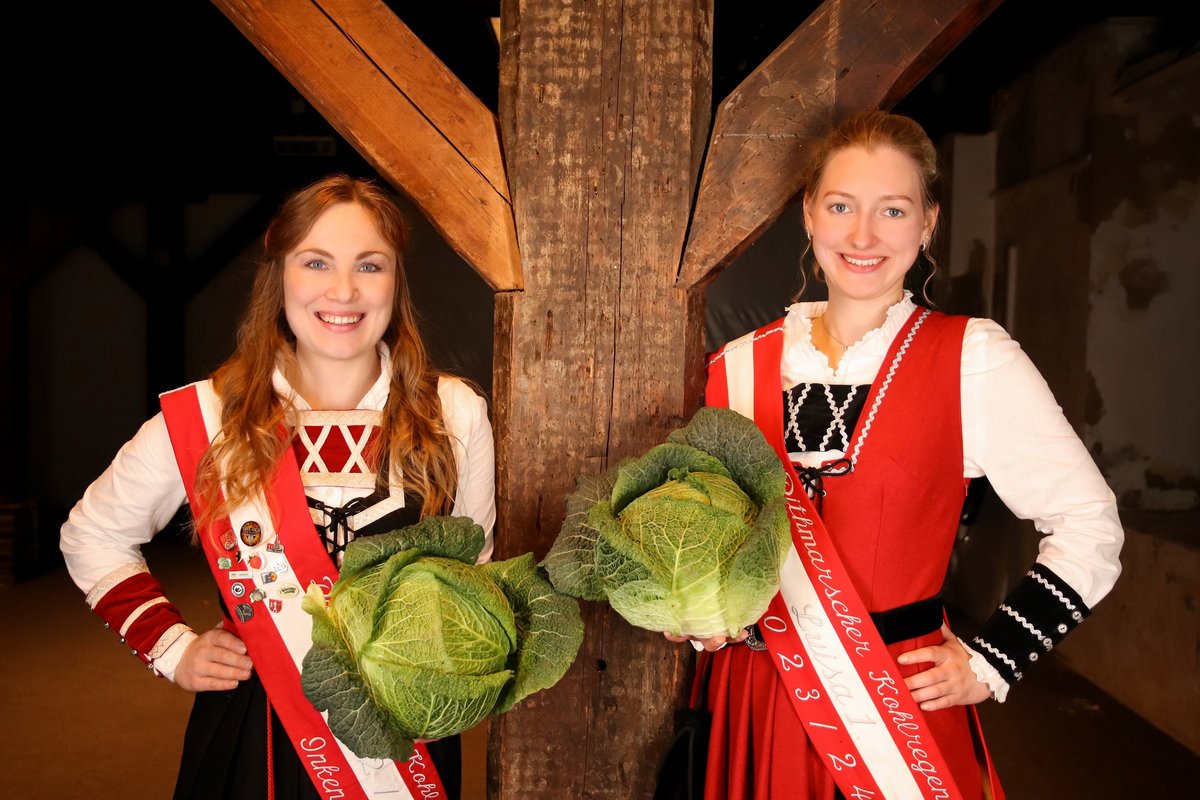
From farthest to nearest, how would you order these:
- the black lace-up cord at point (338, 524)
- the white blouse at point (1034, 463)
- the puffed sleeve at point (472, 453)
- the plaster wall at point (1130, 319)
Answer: the plaster wall at point (1130, 319) < the puffed sleeve at point (472, 453) < the black lace-up cord at point (338, 524) < the white blouse at point (1034, 463)

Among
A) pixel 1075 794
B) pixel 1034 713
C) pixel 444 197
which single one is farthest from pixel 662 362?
pixel 1034 713

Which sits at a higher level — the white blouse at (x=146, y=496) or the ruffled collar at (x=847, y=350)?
the ruffled collar at (x=847, y=350)

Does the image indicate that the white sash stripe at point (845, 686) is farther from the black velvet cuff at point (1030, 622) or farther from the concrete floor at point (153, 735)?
the concrete floor at point (153, 735)

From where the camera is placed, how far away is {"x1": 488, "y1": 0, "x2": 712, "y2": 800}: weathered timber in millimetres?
1854

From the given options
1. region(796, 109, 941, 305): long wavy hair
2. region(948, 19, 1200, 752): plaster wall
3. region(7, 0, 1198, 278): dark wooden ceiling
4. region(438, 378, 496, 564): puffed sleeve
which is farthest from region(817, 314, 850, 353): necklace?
region(7, 0, 1198, 278): dark wooden ceiling

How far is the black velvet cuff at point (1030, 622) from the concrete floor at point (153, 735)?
8.21ft

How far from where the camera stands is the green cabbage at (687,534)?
1.41 meters

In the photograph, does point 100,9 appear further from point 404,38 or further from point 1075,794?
point 1075,794

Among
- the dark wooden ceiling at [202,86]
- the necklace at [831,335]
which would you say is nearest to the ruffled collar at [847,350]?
the necklace at [831,335]

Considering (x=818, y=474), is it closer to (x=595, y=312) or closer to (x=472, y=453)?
(x=595, y=312)

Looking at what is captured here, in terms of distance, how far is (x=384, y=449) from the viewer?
74.0 inches

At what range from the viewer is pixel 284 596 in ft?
6.08

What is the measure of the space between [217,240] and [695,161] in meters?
8.21

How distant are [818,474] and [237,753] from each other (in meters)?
1.23
